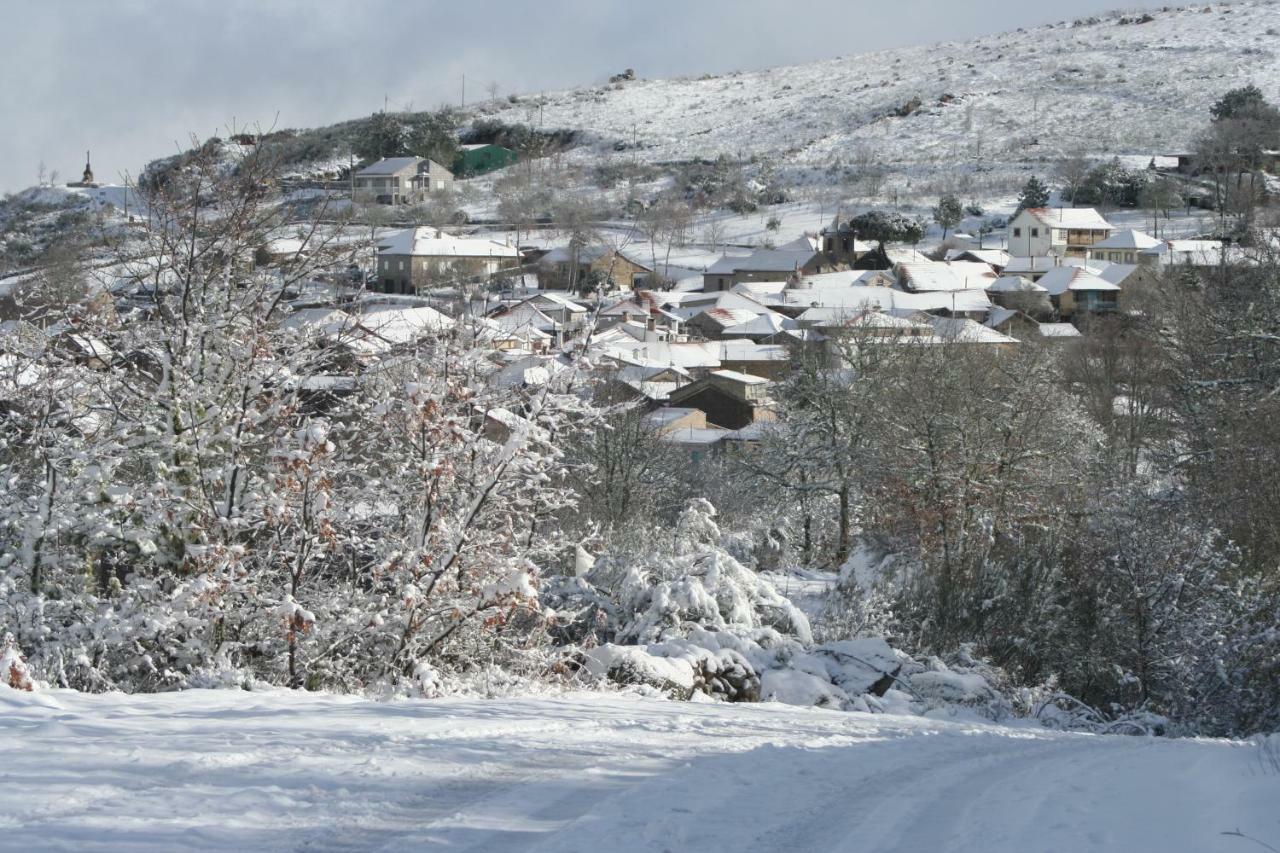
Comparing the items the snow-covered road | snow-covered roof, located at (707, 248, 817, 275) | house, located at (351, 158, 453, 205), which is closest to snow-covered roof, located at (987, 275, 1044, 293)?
snow-covered roof, located at (707, 248, 817, 275)

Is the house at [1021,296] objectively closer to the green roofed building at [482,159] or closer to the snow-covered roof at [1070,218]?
the snow-covered roof at [1070,218]

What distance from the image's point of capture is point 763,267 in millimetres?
73125

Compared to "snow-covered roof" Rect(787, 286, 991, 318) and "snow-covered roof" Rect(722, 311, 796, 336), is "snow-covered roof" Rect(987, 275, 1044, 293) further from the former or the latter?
"snow-covered roof" Rect(722, 311, 796, 336)

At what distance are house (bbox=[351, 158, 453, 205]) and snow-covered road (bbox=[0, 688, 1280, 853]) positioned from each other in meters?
95.6

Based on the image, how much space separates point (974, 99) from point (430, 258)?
65239 millimetres

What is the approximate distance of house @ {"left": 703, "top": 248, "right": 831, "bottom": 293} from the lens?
239 feet

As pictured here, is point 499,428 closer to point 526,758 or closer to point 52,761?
point 526,758

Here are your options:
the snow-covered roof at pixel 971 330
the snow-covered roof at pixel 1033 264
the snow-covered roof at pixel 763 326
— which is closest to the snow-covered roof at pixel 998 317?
the snow-covered roof at pixel 971 330

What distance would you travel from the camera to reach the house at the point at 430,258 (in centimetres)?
6625

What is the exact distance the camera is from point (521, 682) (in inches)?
355

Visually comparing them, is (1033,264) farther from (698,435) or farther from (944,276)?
Answer: (698,435)

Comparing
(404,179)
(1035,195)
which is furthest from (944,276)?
(404,179)

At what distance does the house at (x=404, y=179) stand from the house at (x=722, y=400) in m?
58.2

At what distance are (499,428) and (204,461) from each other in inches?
129
